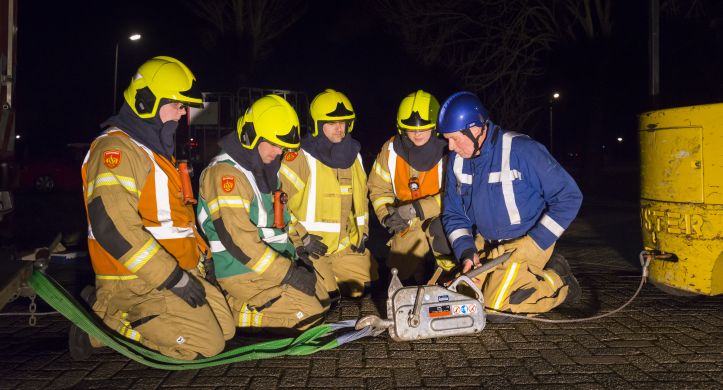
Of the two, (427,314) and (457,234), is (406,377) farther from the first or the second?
(457,234)

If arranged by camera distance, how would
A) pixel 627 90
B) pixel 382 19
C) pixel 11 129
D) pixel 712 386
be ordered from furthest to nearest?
pixel 627 90, pixel 382 19, pixel 11 129, pixel 712 386

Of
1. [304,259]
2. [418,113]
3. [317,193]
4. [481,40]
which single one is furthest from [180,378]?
[481,40]

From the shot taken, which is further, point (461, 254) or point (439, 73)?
point (439, 73)

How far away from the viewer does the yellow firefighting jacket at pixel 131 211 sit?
3.93m

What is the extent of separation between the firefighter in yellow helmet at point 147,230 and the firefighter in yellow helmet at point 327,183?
1.59 m

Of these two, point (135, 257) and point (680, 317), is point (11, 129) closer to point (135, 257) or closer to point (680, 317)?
point (135, 257)

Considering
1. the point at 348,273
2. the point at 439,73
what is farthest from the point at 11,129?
the point at 439,73

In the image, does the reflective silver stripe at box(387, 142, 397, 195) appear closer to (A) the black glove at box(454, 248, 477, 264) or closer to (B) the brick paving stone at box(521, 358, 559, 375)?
(A) the black glove at box(454, 248, 477, 264)

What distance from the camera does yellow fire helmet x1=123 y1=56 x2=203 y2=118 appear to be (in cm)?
427

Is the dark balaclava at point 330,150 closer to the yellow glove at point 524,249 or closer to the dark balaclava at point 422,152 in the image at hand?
the dark balaclava at point 422,152

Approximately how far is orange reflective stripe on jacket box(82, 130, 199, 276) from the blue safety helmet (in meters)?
2.00

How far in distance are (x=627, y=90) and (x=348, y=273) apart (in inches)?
731

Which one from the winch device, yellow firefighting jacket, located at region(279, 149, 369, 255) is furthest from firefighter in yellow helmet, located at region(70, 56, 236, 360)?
yellow firefighting jacket, located at region(279, 149, 369, 255)

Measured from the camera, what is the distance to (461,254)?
498 centimetres
